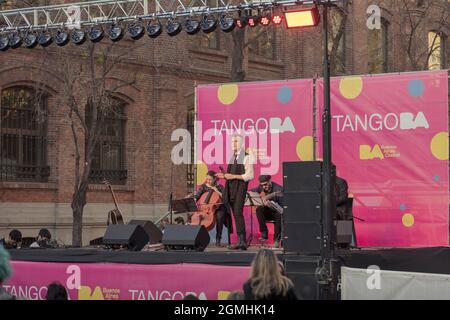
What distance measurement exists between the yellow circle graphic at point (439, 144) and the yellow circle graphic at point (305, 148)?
2.44m

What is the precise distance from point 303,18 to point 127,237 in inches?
176

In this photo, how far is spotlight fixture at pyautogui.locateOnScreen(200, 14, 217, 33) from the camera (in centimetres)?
1446

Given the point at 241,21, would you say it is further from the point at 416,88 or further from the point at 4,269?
the point at 4,269

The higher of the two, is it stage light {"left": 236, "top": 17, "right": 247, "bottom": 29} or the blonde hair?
stage light {"left": 236, "top": 17, "right": 247, "bottom": 29}

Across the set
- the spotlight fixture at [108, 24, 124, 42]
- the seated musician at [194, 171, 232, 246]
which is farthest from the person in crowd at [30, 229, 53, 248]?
the spotlight fixture at [108, 24, 124, 42]

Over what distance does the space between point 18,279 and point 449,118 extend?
8377mm

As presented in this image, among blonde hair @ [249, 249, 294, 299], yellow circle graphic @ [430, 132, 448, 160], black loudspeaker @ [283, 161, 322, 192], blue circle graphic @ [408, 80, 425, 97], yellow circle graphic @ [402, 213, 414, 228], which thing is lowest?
blonde hair @ [249, 249, 294, 299]

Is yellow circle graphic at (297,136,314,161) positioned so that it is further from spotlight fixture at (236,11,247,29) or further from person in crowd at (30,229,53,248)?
person in crowd at (30,229,53,248)

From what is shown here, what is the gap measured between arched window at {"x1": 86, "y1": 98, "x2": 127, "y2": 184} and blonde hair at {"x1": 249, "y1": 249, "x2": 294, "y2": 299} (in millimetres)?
15706

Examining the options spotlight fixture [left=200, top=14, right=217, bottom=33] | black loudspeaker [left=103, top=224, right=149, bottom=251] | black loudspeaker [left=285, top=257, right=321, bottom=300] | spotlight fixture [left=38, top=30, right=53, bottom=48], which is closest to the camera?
black loudspeaker [left=285, top=257, right=321, bottom=300]

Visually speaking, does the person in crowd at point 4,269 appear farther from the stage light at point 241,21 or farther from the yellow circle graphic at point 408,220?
the yellow circle graphic at point 408,220

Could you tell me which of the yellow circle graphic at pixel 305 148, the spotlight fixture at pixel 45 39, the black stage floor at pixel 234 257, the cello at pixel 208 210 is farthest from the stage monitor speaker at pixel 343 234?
the spotlight fixture at pixel 45 39

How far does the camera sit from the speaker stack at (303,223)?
1089cm
